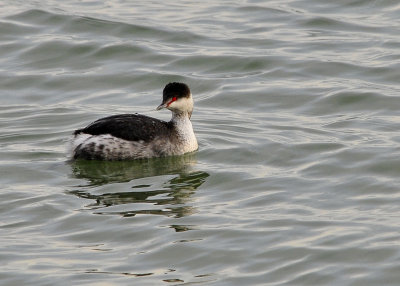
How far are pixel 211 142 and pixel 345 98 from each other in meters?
2.49

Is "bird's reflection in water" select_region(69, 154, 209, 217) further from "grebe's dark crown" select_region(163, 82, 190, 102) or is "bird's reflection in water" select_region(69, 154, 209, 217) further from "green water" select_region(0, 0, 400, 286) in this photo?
"grebe's dark crown" select_region(163, 82, 190, 102)

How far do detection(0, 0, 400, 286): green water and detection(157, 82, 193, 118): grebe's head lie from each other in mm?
635

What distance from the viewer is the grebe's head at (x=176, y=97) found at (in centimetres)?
1340

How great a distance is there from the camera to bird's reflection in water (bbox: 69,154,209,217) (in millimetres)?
11359

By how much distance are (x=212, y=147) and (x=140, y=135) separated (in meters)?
1.06

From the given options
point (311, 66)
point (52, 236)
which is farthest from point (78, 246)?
point (311, 66)

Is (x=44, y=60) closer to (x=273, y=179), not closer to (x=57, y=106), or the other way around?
(x=57, y=106)

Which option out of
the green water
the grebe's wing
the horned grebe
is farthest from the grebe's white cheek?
the green water

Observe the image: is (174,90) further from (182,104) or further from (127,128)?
(127,128)

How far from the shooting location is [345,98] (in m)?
15.4

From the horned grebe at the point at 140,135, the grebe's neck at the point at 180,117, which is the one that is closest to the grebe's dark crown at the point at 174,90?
the horned grebe at the point at 140,135

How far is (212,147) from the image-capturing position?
13.7m

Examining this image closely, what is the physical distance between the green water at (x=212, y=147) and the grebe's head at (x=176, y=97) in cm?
63

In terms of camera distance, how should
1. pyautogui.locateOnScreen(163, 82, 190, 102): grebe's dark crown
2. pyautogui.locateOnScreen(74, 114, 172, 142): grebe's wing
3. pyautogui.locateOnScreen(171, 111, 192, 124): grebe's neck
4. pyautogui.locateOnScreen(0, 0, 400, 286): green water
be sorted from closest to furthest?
pyautogui.locateOnScreen(0, 0, 400, 286): green water → pyautogui.locateOnScreen(74, 114, 172, 142): grebe's wing → pyautogui.locateOnScreen(163, 82, 190, 102): grebe's dark crown → pyautogui.locateOnScreen(171, 111, 192, 124): grebe's neck
